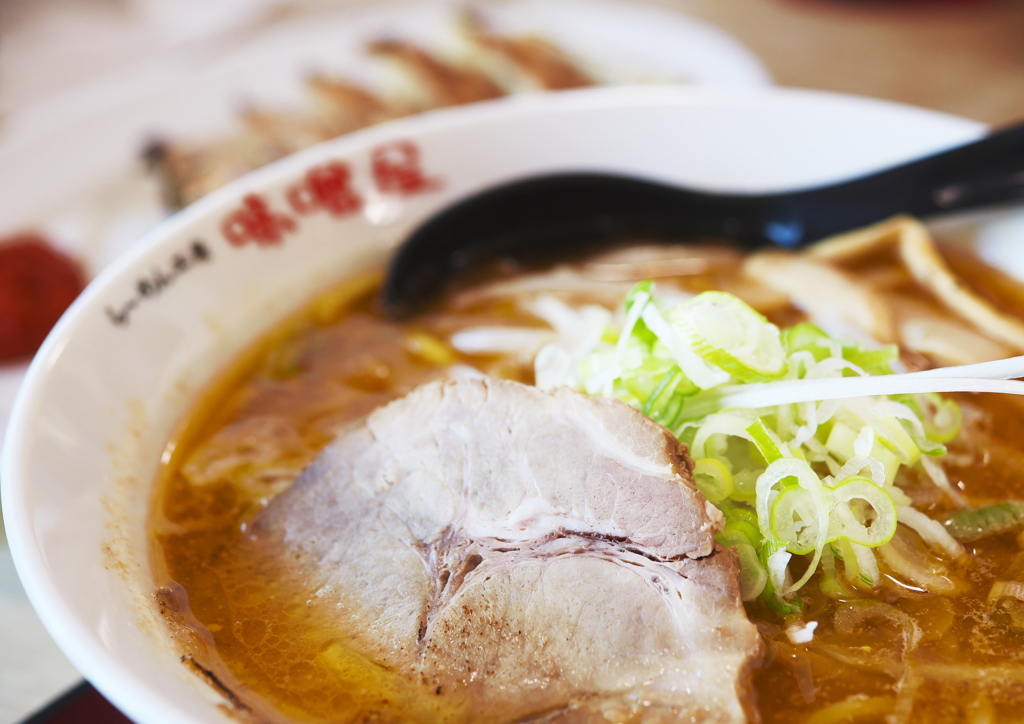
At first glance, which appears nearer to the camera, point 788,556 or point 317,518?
point 788,556

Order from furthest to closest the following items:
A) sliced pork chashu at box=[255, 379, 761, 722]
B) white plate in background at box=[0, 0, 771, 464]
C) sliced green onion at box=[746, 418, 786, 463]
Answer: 1. white plate in background at box=[0, 0, 771, 464]
2. sliced green onion at box=[746, 418, 786, 463]
3. sliced pork chashu at box=[255, 379, 761, 722]

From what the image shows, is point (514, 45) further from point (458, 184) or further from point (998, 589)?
point (998, 589)

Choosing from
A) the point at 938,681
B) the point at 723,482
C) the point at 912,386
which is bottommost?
the point at 938,681

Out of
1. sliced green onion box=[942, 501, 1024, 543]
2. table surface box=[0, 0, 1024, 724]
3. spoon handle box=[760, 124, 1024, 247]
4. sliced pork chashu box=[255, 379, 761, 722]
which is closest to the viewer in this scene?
sliced pork chashu box=[255, 379, 761, 722]

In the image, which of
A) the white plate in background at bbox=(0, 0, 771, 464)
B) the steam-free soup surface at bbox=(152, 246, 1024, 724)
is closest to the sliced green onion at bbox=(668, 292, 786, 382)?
the steam-free soup surface at bbox=(152, 246, 1024, 724)

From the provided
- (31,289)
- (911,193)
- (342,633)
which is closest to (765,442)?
(342,633)

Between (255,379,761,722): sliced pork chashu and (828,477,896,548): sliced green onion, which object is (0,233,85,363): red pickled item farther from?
(828,477,896,548): sliced green onion

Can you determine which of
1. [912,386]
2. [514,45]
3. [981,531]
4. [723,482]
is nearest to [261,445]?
[723,482]

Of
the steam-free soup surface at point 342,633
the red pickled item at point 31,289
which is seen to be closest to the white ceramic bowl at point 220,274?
the steam-free soup surface at point 342,633

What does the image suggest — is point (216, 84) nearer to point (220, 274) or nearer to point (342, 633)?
point (220, 274)
